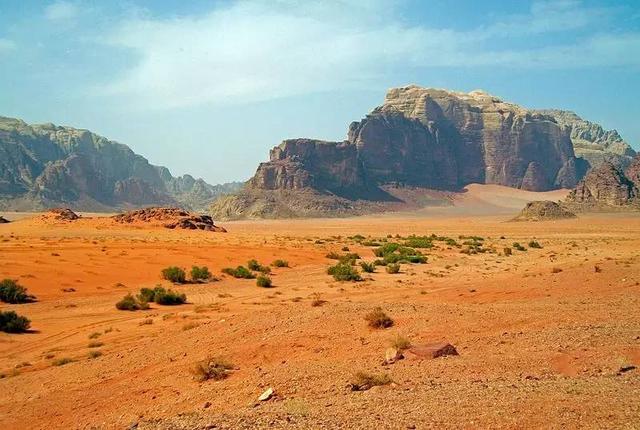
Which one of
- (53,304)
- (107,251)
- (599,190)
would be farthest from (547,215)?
(53,304)

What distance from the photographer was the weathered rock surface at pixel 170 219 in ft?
242

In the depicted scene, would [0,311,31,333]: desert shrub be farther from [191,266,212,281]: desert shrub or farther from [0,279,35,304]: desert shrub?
[191,266,212,281]: desert shrub

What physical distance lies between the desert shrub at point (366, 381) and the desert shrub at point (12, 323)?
11.4 meters

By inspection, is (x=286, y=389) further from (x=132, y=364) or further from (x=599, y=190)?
(x=599, y=190)

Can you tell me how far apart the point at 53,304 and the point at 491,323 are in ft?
51.5

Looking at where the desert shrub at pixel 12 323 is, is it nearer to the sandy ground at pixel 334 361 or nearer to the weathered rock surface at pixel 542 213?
the sandy ground at pixel 334 361

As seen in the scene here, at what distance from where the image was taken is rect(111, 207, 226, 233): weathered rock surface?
73750mm

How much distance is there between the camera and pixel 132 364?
12.2 metres

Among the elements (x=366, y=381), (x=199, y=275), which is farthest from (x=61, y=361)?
(x=199, y=275)

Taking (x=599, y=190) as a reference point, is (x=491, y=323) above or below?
below

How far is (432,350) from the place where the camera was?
405 inches

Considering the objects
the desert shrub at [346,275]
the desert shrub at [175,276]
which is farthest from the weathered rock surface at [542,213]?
the desert shrub at [175,276]

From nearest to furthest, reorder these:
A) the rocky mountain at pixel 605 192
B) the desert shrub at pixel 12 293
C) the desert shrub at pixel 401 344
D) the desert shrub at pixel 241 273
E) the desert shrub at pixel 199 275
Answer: the desert shrub at pixel 401 344 → the desert shrub at pixel 12 293 → the desert shrub at pixel 199 275 → the desert shrub at pixel 241 273 → the rocky mountain at pixel 605 192

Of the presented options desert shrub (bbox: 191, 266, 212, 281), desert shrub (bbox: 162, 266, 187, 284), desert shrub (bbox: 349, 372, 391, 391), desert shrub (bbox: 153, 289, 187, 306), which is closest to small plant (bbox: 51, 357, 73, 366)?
desert shrub (bbox: 349, 372, 391, 391)
